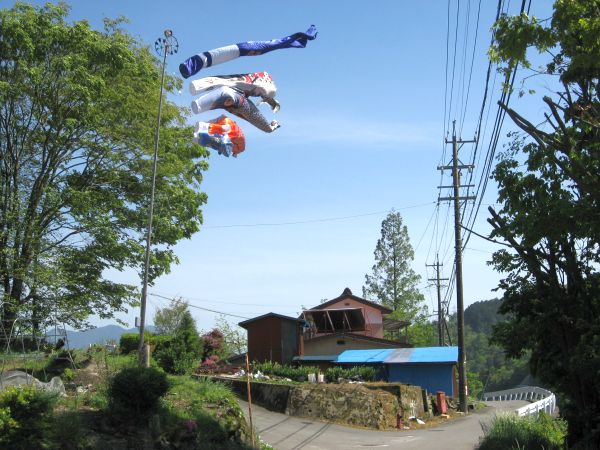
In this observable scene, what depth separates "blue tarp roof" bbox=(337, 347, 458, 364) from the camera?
118 ft

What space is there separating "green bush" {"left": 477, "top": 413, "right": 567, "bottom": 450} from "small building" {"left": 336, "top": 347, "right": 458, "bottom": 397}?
17.0m

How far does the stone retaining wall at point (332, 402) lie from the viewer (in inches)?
1004

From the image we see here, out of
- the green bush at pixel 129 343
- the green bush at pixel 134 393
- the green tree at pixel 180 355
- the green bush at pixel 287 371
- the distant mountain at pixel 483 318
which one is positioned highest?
the distant mountain at pixel 483 318

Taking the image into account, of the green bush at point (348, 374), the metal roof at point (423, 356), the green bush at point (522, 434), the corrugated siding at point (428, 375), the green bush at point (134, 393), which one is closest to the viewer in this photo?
the green bush at point (134, 393)

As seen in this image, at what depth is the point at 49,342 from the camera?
2205 cm

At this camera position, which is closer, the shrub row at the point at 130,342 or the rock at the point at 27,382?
the rock at the point at 27,382

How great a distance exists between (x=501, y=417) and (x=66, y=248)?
18424mm

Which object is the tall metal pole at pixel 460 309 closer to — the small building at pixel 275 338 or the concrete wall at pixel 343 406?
the concrete wall at pixel 343 406

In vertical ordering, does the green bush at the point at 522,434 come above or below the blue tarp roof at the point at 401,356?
below

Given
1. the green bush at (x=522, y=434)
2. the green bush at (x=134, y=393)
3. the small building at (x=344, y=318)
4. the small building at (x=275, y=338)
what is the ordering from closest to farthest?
1. the green bush at (x=134, y=393)
2. the green bush at (x=522, y=434)
3. the small building at (x=275, y=338)
4. the small building at (x=344, y=318)

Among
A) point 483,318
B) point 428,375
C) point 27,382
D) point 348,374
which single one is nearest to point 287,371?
point 348,374

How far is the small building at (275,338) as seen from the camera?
133ft

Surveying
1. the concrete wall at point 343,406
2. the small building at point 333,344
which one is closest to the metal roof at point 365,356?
the small building at point 333,344

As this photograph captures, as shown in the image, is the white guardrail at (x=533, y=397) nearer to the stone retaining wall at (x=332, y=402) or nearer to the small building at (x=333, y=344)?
the stone retaining wall at (x=332, y=402)
